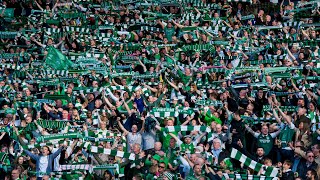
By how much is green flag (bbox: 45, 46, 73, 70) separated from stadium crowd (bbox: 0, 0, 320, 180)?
47mm

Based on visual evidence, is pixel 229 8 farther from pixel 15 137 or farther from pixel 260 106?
pixel 15 137

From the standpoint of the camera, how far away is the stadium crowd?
23.8 m

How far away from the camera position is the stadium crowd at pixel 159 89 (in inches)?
939

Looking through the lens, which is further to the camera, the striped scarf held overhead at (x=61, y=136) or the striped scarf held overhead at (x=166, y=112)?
the striped scarf held overhead at (x=166, y=112)

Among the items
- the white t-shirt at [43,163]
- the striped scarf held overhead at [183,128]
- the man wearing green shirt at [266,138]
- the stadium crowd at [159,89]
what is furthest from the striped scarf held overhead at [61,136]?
the man wearing green shirt at [266,138]

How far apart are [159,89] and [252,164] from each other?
7.62m

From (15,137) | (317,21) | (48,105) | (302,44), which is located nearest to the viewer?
(15,137)

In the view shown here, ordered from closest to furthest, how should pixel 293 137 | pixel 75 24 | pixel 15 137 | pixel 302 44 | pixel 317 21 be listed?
pixel 293 137 → pixel 15 137 → pixel 302 44 → pixel 317 21 → pixel 75 24

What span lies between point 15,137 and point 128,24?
1143cm

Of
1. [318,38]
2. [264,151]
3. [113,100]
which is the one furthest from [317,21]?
[264,151]

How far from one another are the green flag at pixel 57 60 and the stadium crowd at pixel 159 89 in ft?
0.15

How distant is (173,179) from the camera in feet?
74.6

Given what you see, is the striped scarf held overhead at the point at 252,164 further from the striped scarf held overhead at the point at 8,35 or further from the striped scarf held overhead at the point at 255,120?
the striped scarf held overhead at the point at 8,35

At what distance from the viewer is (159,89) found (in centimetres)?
2977
